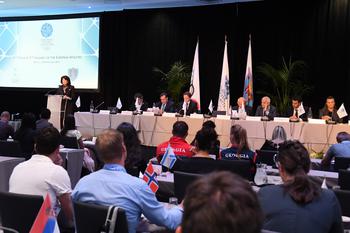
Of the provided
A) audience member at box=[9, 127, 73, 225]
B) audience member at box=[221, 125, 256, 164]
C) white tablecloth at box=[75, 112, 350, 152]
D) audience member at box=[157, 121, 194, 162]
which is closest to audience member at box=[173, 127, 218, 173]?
audience member at box=[221, 125, 256, 164]

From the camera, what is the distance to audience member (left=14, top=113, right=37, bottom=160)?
5.81 metres

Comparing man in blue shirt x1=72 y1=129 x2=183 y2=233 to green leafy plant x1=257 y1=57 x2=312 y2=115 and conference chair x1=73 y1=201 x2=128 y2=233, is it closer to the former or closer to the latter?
conference chair x1=73 y1=201 x2=128 y2=233

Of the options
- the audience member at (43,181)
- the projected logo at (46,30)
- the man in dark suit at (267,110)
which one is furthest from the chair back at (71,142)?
the projected logo at (46,30)

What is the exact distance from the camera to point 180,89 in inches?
488

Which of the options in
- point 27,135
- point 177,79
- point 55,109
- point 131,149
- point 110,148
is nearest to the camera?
point 110,148

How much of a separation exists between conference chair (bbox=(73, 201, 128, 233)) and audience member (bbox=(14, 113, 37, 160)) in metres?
3.72

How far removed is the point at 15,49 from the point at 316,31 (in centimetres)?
868

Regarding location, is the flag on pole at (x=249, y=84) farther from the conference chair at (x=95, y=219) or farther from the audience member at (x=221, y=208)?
the audience member at (x=221, y=208)

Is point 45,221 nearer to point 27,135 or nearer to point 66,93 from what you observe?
point 27,135

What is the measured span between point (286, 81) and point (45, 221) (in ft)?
31.5

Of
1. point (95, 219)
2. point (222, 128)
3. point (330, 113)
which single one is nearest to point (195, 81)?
point (222, 128)

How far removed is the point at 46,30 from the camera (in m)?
13.7

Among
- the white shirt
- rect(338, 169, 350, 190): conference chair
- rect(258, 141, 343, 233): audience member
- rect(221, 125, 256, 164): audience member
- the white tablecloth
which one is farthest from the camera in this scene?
the white tablecloth

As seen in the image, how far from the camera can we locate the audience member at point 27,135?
5.81 m
